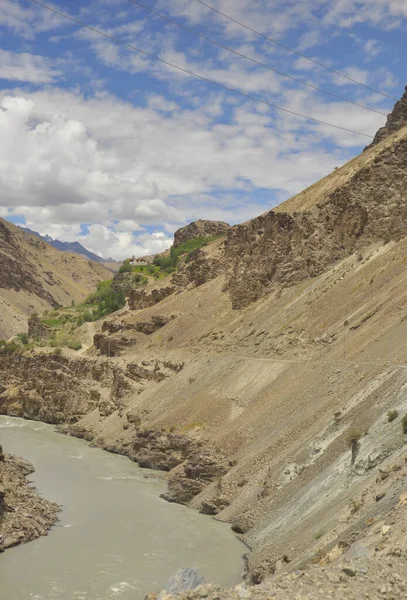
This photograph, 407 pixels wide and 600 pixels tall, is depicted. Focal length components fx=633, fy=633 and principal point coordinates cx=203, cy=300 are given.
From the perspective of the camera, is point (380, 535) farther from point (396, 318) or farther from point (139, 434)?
point (139, 434)

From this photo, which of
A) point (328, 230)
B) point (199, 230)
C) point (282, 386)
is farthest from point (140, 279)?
A: point (282, 386)

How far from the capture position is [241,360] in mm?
41625

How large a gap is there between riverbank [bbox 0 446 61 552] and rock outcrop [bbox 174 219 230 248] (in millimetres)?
81933

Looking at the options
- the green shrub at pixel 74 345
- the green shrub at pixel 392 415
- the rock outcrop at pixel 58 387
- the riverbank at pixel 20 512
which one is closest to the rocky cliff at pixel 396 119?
the rock outcrop at pixel 58 387

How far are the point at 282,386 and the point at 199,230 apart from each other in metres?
79.7

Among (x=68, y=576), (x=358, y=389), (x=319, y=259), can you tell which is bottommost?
(x=68, y=576)

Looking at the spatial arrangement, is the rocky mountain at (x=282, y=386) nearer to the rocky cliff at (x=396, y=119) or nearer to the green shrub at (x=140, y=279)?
the rocky cliff at (x=396, y=119)

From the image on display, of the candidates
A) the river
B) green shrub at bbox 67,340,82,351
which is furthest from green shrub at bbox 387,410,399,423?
green shrub at bbox 67,340,82,351

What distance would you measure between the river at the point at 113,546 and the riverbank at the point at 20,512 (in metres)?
0.43

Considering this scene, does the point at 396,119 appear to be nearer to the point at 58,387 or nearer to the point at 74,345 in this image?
the point at 74,345

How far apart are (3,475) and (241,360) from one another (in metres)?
17.2

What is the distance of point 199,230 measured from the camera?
11244 centimetres

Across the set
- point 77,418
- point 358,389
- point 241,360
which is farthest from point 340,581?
point 77,418

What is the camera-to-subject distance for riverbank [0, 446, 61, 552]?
24312 mm
